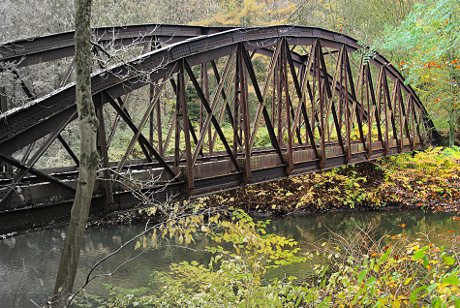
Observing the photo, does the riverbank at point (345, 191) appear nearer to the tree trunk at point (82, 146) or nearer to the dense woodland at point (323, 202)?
the dense woodland at point (323, 202)

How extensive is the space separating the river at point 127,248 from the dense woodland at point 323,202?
0.56m

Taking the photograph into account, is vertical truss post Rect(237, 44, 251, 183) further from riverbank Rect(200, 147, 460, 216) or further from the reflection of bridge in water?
riverbank Rect(200, 147, 460, 216)

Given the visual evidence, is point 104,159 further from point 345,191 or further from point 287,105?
point 345,191

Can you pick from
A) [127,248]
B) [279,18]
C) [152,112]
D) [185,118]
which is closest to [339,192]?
[127,248]

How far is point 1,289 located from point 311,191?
11330 millimetres

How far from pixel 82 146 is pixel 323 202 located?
1404cm

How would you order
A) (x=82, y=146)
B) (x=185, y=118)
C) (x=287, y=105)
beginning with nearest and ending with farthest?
(x=82, y=146) → (x=185, y=118) → (x=287, y=105)

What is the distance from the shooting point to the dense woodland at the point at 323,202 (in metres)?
5.06

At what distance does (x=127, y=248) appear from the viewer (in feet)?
42.0

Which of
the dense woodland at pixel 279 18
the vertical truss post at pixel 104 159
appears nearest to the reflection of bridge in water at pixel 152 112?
the vertical truss post at pixel 104 159

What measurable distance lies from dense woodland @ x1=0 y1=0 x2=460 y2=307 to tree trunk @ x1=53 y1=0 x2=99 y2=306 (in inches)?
26.2

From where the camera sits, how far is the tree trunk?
409 centimetres

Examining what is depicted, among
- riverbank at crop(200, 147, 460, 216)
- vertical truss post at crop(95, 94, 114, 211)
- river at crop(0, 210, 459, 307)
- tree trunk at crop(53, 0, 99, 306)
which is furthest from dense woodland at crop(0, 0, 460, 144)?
tree trunk at crop(53, 0, 99, 306)

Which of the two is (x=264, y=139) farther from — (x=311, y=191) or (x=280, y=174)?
(x=280, y=174)
